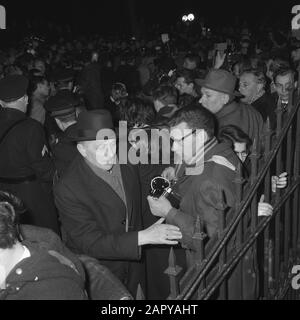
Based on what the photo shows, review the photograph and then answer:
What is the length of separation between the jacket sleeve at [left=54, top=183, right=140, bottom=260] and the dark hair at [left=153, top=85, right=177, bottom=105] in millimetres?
2598

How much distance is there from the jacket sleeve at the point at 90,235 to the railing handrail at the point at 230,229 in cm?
78

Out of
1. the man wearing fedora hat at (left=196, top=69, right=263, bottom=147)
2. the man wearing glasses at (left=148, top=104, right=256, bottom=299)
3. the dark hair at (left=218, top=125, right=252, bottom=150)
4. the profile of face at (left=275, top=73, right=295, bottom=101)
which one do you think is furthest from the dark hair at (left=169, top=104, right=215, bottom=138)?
the profile of face at (left=275, top=73, right=295, bottom=101)

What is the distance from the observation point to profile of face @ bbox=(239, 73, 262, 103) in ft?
19.5

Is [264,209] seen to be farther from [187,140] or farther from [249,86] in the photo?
[249,86]

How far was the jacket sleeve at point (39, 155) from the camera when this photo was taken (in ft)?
14.8

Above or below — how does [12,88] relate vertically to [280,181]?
above

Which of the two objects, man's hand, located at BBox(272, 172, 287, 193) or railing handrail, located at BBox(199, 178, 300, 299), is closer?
railing handrail, located at BBox(199, 178, 300, 299)

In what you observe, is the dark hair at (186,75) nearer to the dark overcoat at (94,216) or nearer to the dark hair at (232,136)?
the dark hair at (232,136)

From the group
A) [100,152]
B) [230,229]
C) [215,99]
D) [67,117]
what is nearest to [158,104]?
[215,99]

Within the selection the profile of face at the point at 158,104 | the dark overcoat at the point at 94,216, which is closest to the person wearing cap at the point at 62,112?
the profile of face at the point at 158,104

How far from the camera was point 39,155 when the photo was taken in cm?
457

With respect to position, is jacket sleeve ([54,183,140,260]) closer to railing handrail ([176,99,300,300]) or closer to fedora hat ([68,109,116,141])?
fedora hat ([68,109,116,141])

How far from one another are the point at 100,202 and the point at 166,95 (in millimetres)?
2571
